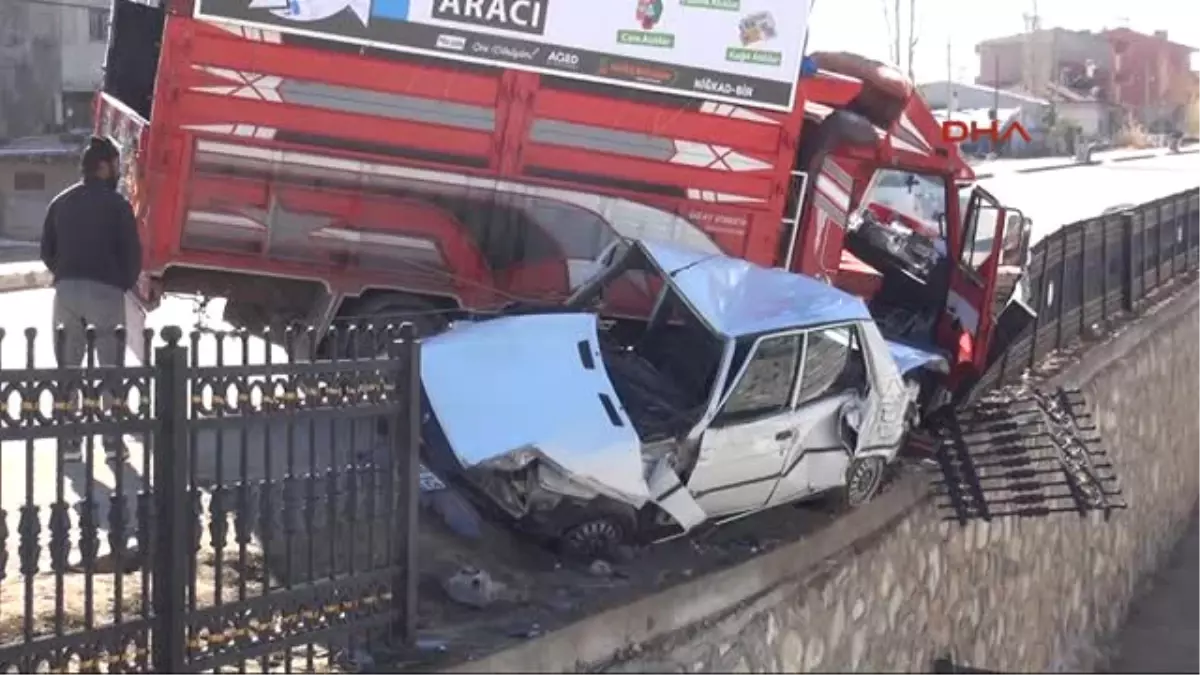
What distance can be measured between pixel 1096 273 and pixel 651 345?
9733 mm

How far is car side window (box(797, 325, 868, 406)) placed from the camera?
8.93 metres

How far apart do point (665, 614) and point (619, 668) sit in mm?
495

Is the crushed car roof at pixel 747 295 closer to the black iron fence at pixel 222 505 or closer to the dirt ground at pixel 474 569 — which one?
the dirt ground at pixel 474 569

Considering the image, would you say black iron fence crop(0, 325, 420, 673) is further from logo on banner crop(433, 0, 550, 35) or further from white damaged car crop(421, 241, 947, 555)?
logo on banner crop(433, 0, 550, 35)

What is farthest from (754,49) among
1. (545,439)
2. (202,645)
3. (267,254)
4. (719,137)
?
(202,645)

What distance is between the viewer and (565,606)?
6961mm

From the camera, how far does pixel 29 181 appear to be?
35.8m

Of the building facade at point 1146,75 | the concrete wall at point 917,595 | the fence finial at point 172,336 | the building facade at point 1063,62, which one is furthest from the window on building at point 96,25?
the building facade at point 1146,75

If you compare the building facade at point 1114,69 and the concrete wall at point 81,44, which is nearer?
the concrete wall at point 81,44

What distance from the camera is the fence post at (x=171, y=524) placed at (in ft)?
17.9

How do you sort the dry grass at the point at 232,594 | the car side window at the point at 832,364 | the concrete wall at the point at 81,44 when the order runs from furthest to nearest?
the concrete wall at the point at 81,44
the car side window at the point at 832,364
the dry grass at the point at 232,594

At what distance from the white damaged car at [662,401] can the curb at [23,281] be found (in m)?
11.3

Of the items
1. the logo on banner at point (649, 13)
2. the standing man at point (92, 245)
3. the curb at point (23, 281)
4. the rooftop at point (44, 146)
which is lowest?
the rooftop at point (44, 146)

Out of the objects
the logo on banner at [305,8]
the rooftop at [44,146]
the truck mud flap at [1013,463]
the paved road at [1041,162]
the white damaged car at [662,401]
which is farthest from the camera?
the paved road at [1041,162]
